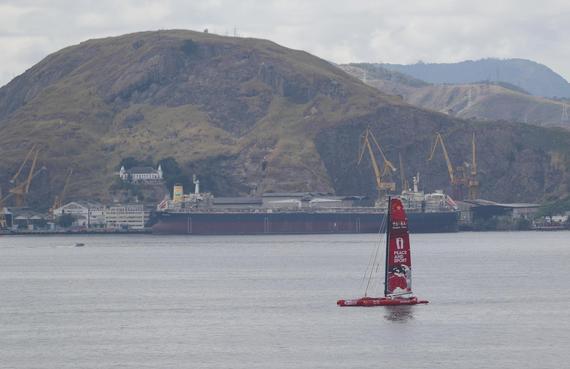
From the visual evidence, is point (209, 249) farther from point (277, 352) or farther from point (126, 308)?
point (277, 352)

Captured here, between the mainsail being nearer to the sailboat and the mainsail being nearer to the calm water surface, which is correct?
the sailboat

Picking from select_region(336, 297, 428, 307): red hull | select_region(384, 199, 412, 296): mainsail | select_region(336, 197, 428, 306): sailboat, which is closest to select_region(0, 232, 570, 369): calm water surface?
select_region(336, 297, 428, 307): red hull

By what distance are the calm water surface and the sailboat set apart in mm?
1027

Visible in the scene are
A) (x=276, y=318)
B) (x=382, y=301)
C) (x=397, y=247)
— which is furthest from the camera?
(x=382, y=301)

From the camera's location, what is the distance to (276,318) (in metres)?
90.3

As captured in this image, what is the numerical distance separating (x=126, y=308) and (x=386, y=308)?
19.2 m

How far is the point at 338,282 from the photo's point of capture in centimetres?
11838

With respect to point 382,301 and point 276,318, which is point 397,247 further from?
point 276,318

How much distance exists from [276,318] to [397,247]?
353 inches

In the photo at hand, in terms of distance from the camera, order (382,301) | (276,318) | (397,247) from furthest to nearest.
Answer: (382,301) < (276,318) < (397,247)

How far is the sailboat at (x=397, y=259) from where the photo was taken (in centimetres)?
8788

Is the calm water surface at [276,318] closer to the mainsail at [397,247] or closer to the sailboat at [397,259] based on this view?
the sailboat at [397,259]

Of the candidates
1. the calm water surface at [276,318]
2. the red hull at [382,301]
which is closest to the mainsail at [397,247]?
the red hull at [382,301]

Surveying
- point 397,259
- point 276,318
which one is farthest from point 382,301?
point 276,318
